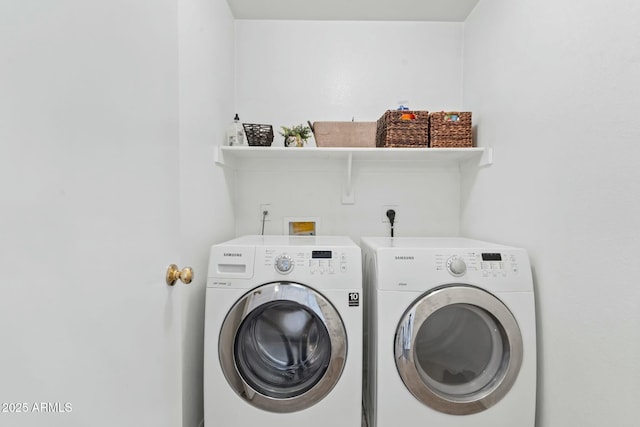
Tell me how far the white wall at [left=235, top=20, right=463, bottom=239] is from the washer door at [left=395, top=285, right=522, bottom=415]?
33.1 inches

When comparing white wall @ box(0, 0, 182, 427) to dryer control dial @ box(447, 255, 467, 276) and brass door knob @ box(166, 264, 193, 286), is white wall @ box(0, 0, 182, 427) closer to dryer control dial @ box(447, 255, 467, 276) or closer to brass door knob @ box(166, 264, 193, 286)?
brass door knob @ box(166, 264, 193, 286)

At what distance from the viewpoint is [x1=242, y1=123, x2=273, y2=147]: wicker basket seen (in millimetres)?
1775

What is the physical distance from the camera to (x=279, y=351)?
4.48 feet

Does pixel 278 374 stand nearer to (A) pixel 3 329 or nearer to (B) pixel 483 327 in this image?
(B) pixel 483 327

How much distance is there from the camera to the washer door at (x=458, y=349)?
1222 millimetres

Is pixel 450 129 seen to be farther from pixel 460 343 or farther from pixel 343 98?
pixel 460 343

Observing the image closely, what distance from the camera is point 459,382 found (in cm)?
130

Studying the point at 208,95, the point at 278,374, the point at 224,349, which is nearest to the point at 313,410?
the point at 278,374

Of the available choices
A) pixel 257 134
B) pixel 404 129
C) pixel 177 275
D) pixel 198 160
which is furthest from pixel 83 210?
pixel 404 129

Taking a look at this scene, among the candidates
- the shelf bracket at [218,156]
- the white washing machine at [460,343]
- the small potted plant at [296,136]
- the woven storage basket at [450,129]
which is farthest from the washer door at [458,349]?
the shelf bracket at [218,156]

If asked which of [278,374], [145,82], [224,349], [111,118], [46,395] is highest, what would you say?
[145,82]

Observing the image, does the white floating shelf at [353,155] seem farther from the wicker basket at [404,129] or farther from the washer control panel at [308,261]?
the washer control panel at [308,261]

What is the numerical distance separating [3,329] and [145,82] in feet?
1.78

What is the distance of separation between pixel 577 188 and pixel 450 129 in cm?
80
